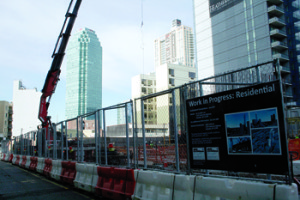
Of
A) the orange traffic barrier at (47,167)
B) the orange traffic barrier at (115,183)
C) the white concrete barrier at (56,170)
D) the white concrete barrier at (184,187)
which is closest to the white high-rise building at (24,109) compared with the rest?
the orange traffic barrier at (47,167)

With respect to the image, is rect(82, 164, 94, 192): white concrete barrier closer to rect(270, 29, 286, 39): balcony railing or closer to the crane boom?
the crane boom

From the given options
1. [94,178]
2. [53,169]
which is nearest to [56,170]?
[53,169]

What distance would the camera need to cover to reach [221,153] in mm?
4895

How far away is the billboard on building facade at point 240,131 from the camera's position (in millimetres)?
4109

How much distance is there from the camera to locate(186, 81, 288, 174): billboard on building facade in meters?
4.11

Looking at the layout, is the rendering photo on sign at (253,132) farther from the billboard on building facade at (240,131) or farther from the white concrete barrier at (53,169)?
the white concrete barrier at (53,169)

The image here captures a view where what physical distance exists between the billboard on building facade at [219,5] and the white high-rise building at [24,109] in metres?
70.5

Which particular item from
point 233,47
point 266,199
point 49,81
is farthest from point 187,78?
point 266,199

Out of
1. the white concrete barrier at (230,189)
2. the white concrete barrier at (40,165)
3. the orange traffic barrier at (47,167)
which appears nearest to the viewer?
the white concrete barrier at (230,189)

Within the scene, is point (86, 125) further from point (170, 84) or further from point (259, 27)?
point (170, 84)

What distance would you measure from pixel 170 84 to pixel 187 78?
829cm

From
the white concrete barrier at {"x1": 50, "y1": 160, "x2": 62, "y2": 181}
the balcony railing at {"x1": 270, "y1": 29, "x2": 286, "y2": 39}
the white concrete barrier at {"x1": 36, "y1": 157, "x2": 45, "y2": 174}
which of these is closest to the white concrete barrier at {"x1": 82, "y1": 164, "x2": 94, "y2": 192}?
the white concrete barrier at {"x1": 50, "y1": 160, "x2": 62, "y2": 181}

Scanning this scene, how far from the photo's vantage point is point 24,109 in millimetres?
97562

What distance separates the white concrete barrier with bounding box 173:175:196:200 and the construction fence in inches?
11.6
